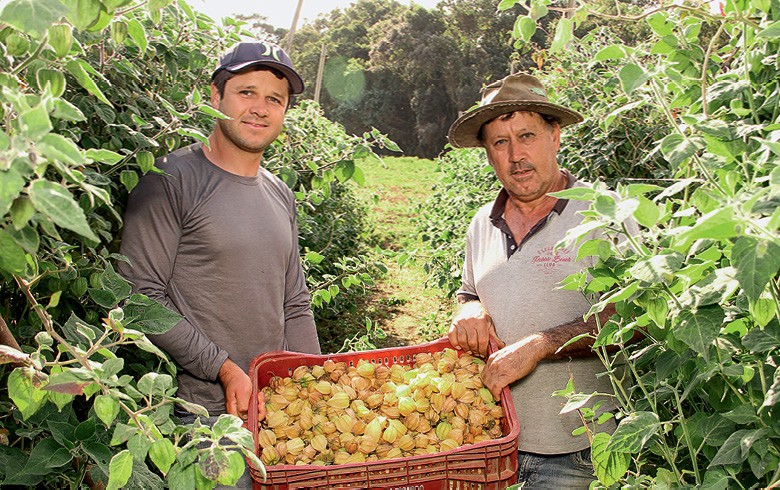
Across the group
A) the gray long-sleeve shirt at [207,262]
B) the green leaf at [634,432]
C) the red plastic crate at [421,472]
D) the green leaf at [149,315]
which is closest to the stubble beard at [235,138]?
the gray long-sleeve shirt at [207,262]

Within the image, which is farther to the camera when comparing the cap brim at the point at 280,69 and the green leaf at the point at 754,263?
the cap brim at the point at 280,69

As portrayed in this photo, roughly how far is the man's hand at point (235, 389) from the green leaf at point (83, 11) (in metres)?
1.54

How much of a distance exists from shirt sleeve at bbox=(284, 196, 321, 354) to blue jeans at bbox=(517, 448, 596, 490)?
39.4 inches

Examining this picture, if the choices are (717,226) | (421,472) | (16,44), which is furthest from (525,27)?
(421,472)

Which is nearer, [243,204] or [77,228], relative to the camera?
[77,228]

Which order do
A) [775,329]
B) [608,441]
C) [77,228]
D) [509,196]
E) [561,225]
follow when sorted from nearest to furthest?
[77,228] → [775,329] → [608,441] → [561,225] → [509,196]

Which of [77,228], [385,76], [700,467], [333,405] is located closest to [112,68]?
[333,405]

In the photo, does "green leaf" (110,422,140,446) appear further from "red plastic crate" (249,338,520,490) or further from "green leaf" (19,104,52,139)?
"red plastic crate" (249,338,520,490)

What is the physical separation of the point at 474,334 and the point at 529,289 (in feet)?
0.85

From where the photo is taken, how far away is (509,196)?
2.70 m

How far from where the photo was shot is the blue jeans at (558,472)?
2252mm

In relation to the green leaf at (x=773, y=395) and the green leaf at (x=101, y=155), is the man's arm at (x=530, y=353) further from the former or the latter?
the green leaf at (x=101, y=155)

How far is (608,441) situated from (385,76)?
36195 millimetres

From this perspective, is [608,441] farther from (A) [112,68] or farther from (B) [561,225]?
(A) [112,68]
